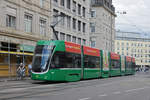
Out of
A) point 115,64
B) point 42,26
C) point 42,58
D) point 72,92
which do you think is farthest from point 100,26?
point 72,92

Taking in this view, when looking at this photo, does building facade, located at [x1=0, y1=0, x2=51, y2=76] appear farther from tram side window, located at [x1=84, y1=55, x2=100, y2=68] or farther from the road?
the road

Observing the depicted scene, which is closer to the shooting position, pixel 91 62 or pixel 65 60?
pixel 65 60

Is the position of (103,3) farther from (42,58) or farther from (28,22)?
(42,58)

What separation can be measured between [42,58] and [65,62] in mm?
2263

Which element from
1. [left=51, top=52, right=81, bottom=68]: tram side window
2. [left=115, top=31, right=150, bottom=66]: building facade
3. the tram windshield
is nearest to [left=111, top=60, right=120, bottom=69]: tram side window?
[left=51, top=52, right=81, bottom=68]: tram side window

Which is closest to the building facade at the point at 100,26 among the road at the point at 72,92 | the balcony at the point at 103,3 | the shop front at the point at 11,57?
the balcony at the point at 103,3

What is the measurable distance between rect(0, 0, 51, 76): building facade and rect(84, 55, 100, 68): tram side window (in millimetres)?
6378

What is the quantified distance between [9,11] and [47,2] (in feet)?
26.2

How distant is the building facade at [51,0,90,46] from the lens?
37.9m

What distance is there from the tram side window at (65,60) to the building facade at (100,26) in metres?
36.4

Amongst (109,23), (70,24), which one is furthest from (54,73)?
(109,23)

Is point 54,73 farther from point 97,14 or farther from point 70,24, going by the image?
point 97,14

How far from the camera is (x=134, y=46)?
123125 millimetres

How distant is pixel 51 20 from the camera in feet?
118
